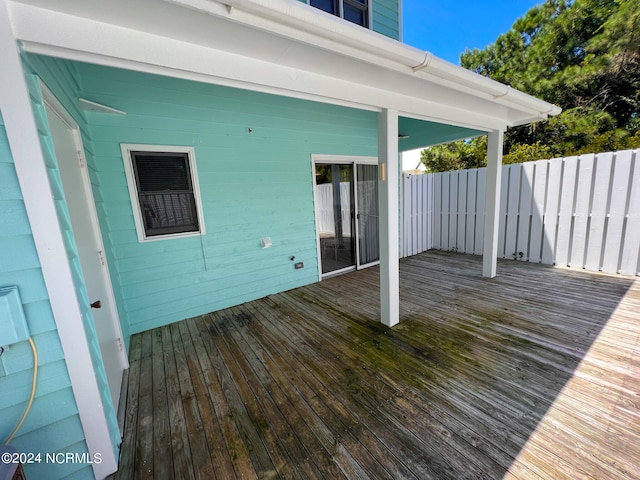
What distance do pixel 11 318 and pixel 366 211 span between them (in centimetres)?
439

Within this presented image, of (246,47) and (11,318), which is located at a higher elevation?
(246,47)

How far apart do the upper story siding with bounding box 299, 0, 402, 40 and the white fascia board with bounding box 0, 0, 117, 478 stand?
481cm

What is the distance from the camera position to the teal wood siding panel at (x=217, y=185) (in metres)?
2.62

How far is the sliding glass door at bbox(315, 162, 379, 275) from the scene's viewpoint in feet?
14.8

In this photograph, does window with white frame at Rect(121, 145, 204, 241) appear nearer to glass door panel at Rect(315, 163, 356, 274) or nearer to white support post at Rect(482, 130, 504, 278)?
glass door panel at Rect(315, 163, 356, 274)

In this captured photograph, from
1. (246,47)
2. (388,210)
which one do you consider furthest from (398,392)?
(246,47)

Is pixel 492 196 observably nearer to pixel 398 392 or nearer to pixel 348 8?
pixel 398 392

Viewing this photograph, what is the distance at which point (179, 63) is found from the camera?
1418 mm

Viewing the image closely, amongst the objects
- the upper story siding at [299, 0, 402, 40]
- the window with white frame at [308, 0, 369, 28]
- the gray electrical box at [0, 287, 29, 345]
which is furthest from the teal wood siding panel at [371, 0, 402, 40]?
the gray electrical box at [0, 287, 29, 345]

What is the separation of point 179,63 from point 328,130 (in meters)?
2.91

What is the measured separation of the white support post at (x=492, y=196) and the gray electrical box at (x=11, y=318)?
4769mm

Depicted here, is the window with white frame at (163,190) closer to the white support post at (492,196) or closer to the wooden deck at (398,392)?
the wooden deck at (398,392)

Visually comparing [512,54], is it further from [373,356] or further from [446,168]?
[373,356]

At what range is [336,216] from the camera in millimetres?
→ 4723
